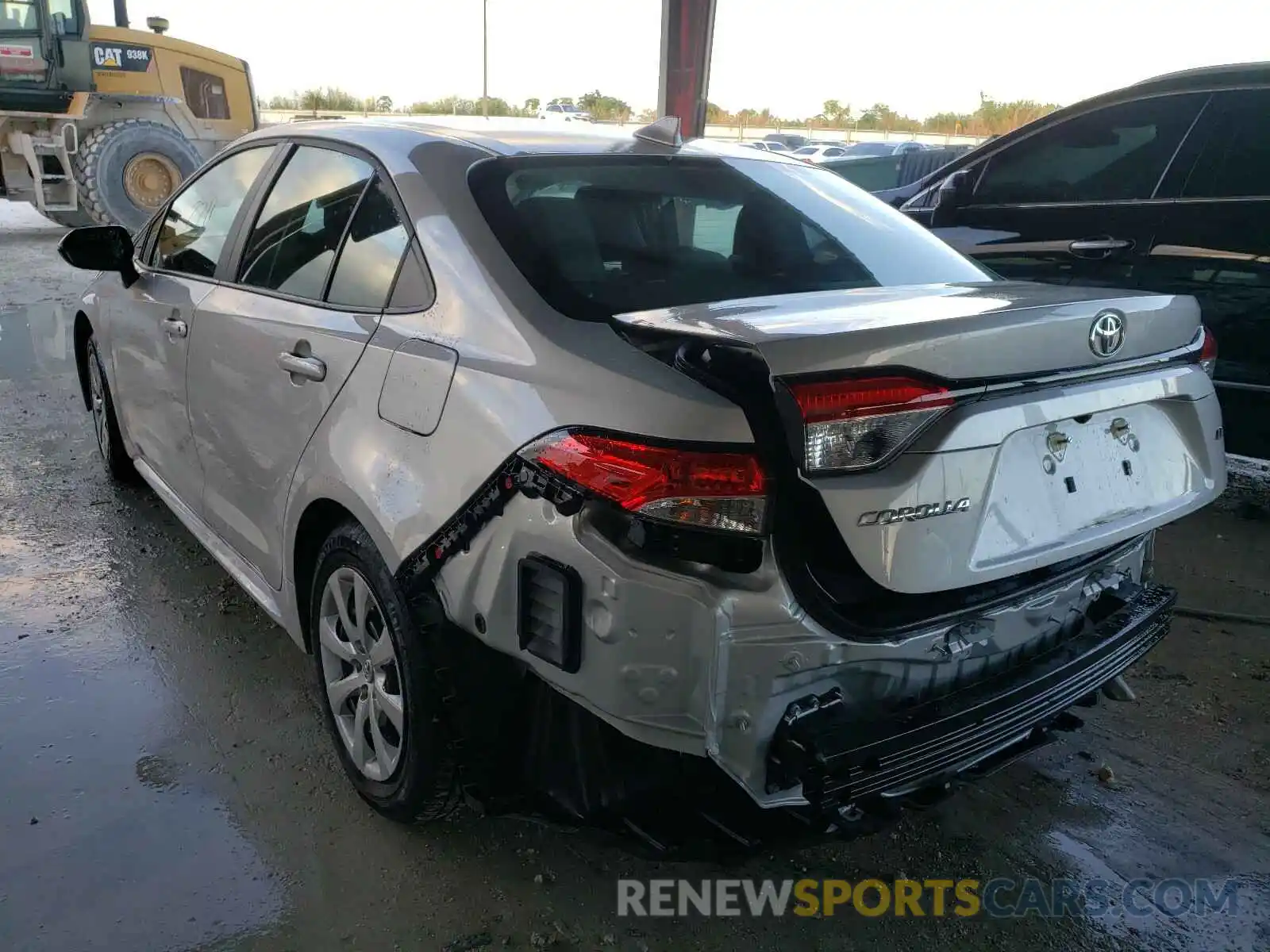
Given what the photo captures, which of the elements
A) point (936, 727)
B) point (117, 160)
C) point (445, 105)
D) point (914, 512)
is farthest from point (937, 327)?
point (445, 105)

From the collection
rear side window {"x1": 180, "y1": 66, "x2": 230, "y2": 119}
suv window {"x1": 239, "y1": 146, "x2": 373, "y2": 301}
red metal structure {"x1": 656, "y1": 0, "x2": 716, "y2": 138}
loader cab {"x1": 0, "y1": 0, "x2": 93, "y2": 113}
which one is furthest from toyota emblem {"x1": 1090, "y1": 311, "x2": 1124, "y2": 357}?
rear side window {"x1": 180, "y1": 66, "x2": 230, "y2": 119}

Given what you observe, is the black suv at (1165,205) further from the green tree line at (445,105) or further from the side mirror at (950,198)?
the green tree line at (445,105)

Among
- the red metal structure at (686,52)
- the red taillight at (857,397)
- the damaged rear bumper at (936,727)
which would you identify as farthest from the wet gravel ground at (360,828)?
the red metal structure at (686,52)

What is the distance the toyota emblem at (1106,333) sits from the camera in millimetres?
1824

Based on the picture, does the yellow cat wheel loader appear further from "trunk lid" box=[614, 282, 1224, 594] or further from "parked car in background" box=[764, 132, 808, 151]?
"parked car in background" box=[764, 132, 808, 151]

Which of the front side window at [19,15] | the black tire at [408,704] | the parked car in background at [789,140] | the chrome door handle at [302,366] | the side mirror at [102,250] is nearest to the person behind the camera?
the black tire at [408,704]

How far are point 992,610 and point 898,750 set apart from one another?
0.35 metres

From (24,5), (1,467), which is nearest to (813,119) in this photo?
Result: (24,5)

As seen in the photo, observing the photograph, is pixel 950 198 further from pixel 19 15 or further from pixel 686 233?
pixel 19 15

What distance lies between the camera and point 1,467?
4.69 metres

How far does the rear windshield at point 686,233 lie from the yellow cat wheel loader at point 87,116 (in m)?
10.00

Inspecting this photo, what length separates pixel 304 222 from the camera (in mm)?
2602

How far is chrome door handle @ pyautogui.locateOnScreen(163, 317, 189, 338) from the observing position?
3012 mm

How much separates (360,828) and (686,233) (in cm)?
166
